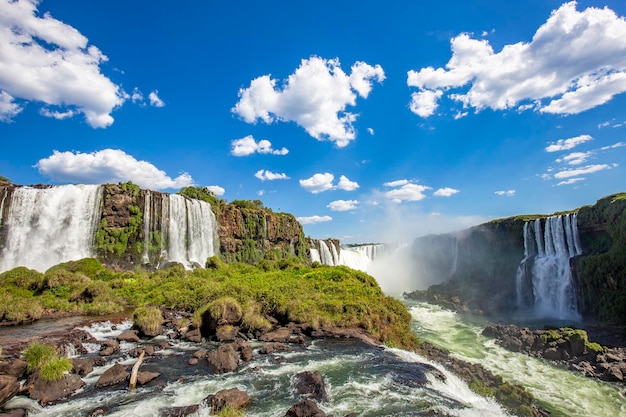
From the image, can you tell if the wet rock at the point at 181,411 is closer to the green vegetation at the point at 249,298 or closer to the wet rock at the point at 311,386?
the wet rock at the point at 311,386

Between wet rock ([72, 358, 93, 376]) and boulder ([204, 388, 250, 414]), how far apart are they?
16.8ft

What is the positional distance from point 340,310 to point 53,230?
122ft

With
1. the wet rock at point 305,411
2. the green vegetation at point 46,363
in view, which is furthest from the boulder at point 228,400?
the green vegetation at point 46,363

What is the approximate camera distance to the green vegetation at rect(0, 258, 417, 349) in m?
18.5

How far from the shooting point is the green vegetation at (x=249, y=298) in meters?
18.5

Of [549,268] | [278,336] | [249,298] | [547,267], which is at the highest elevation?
[547,267]

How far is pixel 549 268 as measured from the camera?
1645 inches

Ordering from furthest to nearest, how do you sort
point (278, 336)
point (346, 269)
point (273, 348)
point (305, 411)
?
point (346, 269) < point (278, 336) < point (273, 348) < point (305, 411)

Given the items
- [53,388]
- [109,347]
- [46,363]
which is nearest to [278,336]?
[109,347]

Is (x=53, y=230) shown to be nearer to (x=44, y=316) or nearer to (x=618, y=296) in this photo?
(x=44, y=316)

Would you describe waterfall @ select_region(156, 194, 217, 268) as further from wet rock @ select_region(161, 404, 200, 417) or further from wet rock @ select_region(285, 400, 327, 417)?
wet rock @ select_region(285, 400, 327, 417)

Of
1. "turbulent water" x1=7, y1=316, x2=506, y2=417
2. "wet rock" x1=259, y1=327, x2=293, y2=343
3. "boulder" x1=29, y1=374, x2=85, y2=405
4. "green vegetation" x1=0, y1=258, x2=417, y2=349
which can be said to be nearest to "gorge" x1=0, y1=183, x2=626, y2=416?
"turbulent water" x1=7, y1=316, x2=506, y2=417

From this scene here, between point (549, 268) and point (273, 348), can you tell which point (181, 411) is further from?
point (549, 268)

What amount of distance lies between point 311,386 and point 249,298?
11.4 metres
